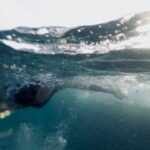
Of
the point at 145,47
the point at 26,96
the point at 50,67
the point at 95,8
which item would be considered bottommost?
the point at 26,96

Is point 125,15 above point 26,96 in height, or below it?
above

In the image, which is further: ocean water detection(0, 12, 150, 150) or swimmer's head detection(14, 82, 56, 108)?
swimmer's head detection(14, 82, 56, 108)

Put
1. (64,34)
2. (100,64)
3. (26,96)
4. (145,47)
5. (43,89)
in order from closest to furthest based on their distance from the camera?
1. (64,34)
2. (145,47)
3. (26,96)
4. (43,89)
5. (100,64)

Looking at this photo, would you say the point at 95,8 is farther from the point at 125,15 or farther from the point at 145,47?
the point at 145,47

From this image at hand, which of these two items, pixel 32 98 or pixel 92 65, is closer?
pixel 32 98

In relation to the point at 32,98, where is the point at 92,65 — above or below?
above

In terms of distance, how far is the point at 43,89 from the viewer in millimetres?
16375

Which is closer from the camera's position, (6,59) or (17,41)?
(17,41)

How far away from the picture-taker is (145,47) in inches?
544

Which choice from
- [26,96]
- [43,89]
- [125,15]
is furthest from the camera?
[43,89]

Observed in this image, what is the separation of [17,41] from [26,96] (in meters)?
3.29

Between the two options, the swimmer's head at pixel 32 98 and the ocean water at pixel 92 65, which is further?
the swimmer's head at pixel 32 98

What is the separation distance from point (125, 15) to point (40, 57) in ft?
21.0

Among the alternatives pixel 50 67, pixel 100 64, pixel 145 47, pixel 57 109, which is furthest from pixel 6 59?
pixel 57 109
